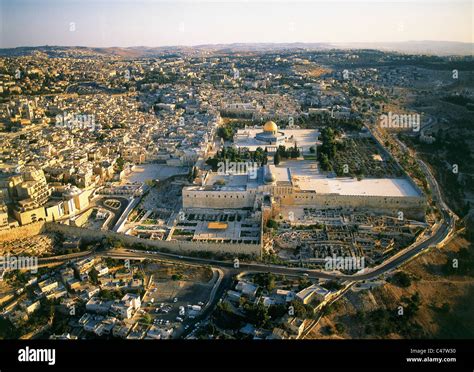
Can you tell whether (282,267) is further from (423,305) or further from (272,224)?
(423,305)

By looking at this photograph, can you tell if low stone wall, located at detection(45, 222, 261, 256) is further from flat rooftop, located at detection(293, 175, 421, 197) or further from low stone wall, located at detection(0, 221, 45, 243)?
flat rooftop, located at detection(293, 175, 421, 197)

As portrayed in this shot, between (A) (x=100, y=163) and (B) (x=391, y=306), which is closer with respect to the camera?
(B) (x=391, y=306)

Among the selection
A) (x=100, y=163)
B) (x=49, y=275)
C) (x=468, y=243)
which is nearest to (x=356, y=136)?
(x=468, y=243)

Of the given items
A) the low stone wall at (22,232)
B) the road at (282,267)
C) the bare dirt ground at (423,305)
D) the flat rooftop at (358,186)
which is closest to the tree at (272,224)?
the road at (282,267)

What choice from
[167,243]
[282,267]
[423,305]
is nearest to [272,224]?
[282,267]

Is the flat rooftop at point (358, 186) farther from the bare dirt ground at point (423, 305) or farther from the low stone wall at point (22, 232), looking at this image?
the low stone wall at point (22, 232)

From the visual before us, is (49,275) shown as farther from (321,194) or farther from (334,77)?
(334,77)
